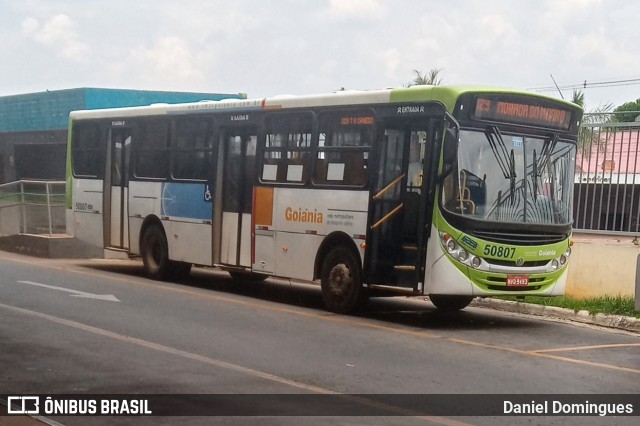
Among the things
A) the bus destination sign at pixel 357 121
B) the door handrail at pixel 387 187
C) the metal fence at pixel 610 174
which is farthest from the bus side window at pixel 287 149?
the metal fence at pixel 610 174

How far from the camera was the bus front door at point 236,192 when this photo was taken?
55.4 feet

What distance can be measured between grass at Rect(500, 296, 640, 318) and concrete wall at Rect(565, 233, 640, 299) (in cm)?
32

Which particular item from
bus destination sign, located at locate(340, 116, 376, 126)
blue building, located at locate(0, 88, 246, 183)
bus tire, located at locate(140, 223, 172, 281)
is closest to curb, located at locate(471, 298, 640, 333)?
bus destination sign, located at locate(340, 116, 376, 126)

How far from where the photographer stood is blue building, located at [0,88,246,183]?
123 feet

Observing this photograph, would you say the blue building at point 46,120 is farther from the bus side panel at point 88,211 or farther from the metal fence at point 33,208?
the bus side panel at point 88,211

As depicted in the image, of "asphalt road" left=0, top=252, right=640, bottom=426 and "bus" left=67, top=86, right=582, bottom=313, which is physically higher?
"bus" left=67, top=86, right=582, bottom=313

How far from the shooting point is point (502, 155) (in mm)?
13500

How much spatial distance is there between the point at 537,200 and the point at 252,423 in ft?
24.1

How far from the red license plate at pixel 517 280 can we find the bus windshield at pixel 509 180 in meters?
0.75

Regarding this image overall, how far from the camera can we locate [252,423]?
298 inches

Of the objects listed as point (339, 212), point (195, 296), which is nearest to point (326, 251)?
point (339, 212)

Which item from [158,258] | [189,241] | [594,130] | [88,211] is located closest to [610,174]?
[594,130]

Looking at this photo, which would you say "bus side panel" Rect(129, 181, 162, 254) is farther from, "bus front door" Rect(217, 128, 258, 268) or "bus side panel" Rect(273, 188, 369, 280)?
"bus side panel" Rect(273, 188, 369, 280)

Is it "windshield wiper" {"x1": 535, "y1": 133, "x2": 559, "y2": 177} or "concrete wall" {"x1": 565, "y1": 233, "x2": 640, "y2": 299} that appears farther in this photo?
"concrete wall" {"x1": 565, "y1": 233, "x2": 640, "y2": 299}
